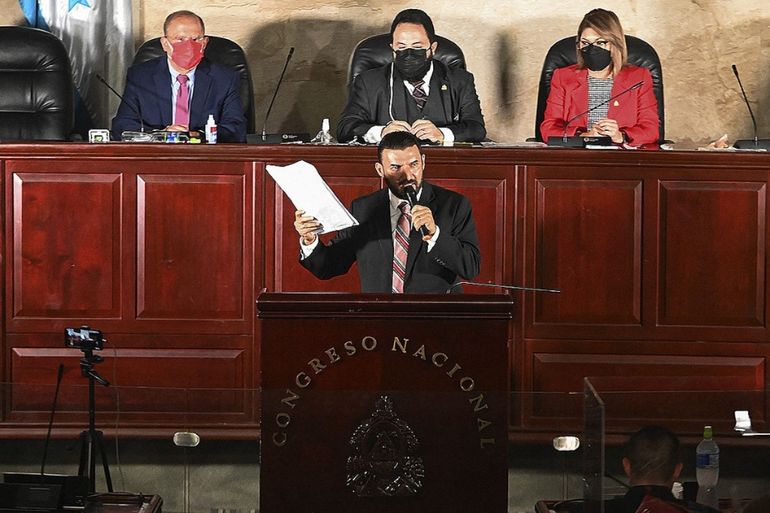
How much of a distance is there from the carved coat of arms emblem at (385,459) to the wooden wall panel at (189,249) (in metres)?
2.33

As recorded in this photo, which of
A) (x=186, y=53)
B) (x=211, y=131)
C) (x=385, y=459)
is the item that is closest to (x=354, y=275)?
(x=211, y=131)

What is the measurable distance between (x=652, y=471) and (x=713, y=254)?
254 cm

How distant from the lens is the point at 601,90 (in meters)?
6.54

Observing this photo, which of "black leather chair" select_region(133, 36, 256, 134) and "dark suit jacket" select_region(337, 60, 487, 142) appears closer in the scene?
"dark suit jacket" select_region(337, 60, 487, 142)

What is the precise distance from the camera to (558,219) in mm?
5645

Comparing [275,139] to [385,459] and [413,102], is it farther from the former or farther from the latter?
[385,459]

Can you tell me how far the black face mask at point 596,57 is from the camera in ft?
21.2

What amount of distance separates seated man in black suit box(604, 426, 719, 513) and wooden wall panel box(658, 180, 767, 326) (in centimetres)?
234

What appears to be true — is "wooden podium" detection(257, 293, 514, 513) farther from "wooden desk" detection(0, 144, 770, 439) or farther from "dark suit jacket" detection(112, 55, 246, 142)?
"dark suit jacket" detection(112, 55, 246, 142)

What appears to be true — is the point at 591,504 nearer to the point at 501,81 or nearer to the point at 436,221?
the point at 436,221

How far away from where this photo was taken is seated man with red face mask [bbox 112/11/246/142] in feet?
Answer: 21.2

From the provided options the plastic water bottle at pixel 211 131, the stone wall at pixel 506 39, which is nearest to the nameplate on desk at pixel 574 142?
the plastic water bottle at pixel 211 131

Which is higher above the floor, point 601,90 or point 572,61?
point 572,61

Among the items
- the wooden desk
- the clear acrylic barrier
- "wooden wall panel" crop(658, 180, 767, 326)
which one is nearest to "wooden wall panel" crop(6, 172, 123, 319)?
the wooden desk
